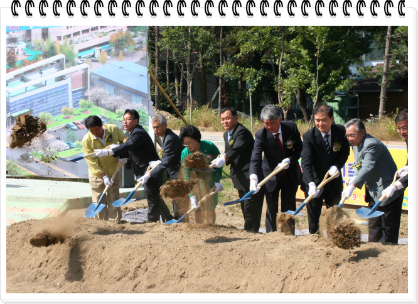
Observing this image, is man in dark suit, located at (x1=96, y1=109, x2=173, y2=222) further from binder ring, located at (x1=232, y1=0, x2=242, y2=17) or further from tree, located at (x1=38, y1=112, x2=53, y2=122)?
tree, located at (x1=38, y1=112, x2=53, y2=122)

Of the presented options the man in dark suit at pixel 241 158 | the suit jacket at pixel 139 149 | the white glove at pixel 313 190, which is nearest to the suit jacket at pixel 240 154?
the man in dark suit at pixel 241 158

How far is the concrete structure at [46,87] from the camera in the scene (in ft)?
26.2

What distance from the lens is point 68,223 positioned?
497 centimetres

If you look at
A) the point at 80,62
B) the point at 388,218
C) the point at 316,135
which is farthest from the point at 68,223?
the point at 80,62

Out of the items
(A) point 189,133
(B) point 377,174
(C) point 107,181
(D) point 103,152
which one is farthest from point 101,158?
(B) point 377,174

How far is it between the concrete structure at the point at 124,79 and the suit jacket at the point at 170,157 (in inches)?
129

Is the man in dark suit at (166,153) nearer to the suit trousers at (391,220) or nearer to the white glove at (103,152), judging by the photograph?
the white glove at (103,152)

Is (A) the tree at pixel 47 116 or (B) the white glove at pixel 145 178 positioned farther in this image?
(A) the tree at pixel 47 116

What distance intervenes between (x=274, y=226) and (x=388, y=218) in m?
1.32

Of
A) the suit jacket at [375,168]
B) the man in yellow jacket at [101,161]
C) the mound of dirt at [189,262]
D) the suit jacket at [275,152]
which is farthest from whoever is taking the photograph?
the man in yellow jacket at [101,161]

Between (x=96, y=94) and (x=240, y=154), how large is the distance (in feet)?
14.1

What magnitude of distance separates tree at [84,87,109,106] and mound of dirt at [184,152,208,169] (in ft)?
13.3

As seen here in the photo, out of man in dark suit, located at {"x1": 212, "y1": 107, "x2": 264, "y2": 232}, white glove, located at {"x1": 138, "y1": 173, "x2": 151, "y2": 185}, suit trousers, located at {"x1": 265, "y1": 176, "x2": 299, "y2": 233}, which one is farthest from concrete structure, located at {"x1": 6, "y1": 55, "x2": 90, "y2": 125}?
suit trousers, located at {"x1": 265, "y1": 176, "x2": 299, "y2": 233}

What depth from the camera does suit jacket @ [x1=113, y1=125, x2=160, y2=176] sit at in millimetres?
5438
